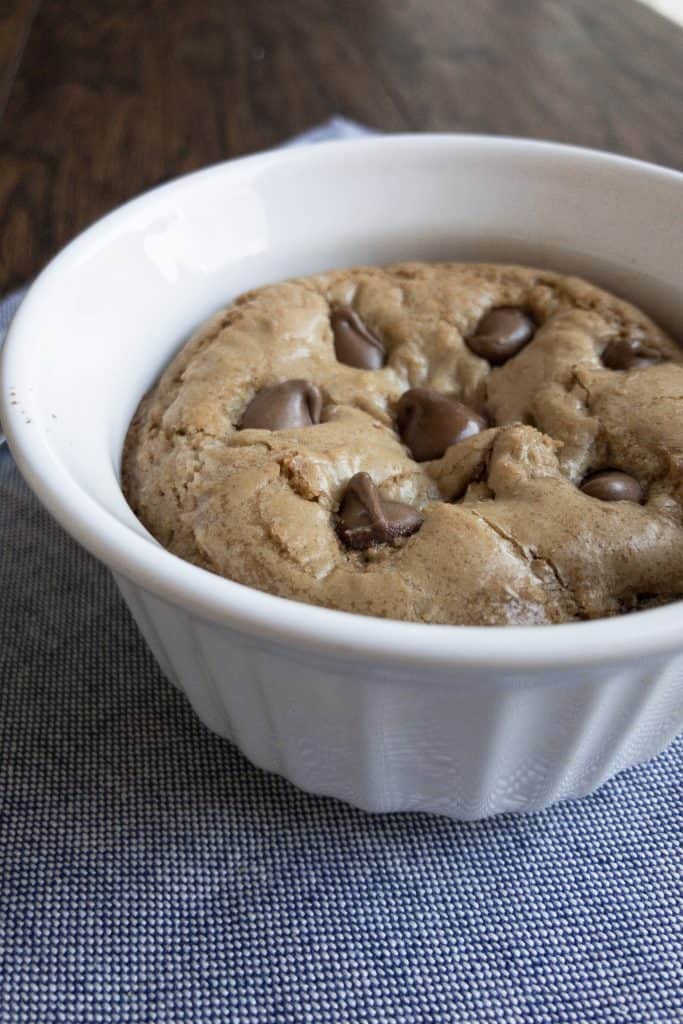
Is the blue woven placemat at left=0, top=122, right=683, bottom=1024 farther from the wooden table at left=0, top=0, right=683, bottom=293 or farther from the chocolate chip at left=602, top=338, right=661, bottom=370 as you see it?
the wooden table at left=0, top=0, right=683, bottom=293

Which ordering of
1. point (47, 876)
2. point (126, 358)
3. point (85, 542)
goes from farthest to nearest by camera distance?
point (126, 358) → point (47, 876) → point (85, 542)

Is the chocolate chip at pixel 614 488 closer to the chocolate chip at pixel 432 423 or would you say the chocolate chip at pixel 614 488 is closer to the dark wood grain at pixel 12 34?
the chocolate chip at pixel 432 423

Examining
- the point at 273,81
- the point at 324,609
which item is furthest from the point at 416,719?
the point at 273,81

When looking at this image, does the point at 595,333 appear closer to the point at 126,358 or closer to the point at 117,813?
the point at 126,358

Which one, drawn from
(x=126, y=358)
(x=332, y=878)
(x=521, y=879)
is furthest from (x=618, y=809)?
(x=126, y=358)

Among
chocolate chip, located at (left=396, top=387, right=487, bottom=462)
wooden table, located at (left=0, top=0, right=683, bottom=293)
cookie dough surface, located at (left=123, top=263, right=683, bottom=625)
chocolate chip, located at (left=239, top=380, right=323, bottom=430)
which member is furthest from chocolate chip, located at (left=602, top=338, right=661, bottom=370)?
wooden table, located at (left=0, top=0, right=683, bottom=293)
